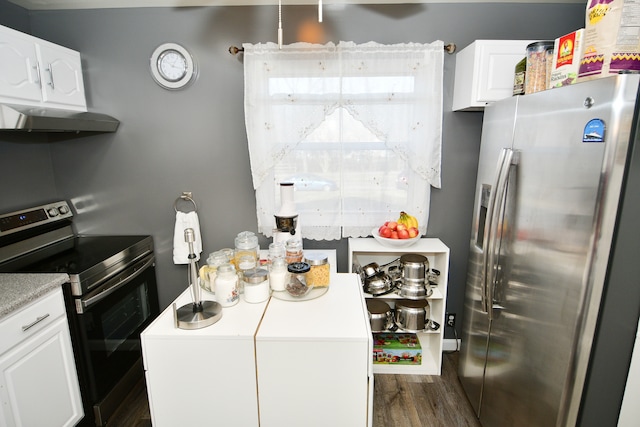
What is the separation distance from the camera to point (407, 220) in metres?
2.23

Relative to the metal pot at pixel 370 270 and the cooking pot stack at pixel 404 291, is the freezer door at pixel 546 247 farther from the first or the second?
the metal pot at pixel 370 270

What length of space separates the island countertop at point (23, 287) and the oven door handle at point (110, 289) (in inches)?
6.1

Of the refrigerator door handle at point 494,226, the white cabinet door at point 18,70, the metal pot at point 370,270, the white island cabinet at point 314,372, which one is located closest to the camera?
the white island cabinet at point 314,372

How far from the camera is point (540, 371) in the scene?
1333 mm

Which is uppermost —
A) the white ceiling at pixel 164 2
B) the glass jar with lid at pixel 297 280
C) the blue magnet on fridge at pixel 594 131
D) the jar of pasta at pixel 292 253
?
the white ceiling at pixel 164 2

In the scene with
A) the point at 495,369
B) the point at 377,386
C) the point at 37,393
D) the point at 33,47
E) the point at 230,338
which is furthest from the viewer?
the point at 377,386

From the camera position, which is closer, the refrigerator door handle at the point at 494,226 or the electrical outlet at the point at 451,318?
the refrigerator door handle at the point at 494,226

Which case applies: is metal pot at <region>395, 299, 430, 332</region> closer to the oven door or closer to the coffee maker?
the coffee maker

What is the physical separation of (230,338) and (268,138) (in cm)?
141

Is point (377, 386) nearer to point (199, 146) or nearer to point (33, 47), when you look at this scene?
point (199, 146)

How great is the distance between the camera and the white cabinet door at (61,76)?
76.4 inches

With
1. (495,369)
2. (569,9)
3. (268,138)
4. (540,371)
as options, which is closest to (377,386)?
(495,369)

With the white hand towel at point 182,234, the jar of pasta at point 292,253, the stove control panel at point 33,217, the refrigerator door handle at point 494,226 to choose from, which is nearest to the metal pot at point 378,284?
the refrigerator door handle at point 494,226

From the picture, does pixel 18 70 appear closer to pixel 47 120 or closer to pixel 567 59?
pixel 47 120
